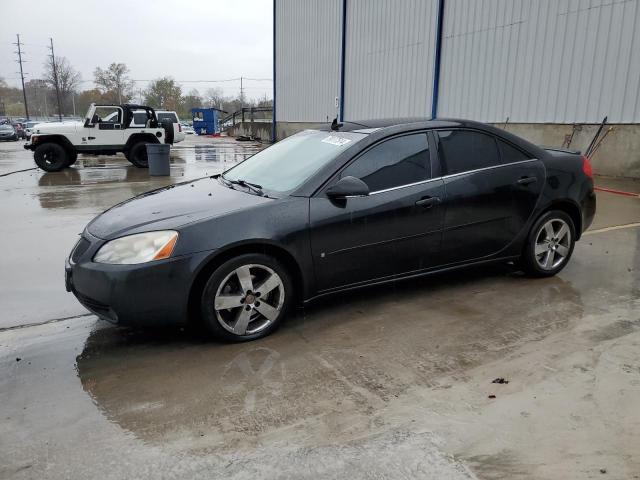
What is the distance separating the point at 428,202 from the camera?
4.14 m

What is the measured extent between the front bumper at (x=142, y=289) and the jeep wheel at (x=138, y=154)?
44.3 feet

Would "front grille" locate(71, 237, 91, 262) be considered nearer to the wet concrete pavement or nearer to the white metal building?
the wet concrete pavement

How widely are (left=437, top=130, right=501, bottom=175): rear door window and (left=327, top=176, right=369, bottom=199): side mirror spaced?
0.95 m

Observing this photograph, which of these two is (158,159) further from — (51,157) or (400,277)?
(400,277)

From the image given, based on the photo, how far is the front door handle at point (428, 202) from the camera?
4.11 m

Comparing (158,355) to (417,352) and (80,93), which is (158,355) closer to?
(417,352)

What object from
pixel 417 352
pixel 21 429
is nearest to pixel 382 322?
pixel 417 352

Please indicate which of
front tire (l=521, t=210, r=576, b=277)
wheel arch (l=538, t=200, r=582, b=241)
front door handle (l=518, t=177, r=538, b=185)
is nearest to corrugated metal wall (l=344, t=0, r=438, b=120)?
wheel arch (l=538, t=200, r=582, b=241)

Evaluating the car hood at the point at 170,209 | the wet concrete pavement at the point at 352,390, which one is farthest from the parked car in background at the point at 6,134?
the car hood at the point at 170,209

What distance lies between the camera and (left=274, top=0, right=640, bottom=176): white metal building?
11.1m

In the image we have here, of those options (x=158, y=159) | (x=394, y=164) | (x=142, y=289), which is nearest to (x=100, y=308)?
(x=142, y=289)

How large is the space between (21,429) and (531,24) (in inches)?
532

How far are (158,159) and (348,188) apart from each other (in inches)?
431

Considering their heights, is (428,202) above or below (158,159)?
above
